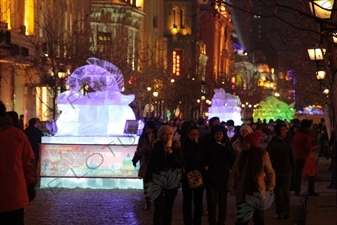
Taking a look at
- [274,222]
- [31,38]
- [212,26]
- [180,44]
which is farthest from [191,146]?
[212,26]

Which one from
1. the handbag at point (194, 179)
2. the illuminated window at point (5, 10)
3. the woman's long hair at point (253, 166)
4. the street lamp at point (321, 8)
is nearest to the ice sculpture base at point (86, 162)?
the handbag at point (194, 179)

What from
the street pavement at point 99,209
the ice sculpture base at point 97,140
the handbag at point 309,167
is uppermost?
the ice sculpture base at point 97,140

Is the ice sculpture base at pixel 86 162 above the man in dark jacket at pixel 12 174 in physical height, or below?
below

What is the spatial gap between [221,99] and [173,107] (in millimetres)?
17985

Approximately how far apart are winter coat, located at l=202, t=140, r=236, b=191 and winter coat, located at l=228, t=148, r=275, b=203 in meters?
1.30

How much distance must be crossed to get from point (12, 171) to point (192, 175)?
4.93 meters

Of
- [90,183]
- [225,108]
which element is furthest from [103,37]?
[90,183]

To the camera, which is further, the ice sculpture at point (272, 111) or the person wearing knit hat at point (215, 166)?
the ice sculpture at point (272, 111)

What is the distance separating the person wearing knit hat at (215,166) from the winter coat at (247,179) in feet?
4.21

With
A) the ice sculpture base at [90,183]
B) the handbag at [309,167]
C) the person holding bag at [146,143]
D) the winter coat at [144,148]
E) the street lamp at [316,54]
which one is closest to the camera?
the winter coat at [144,148]

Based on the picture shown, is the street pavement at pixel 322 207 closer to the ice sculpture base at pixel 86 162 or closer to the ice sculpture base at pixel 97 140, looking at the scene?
the ice sculpture base at pixel 86 162

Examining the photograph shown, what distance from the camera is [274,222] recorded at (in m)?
15.5

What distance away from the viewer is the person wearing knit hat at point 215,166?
13430 millimetres

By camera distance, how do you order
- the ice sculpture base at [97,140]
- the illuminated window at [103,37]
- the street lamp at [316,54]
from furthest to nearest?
the illuminated window at [103,37], the street lamp at [316,54], the ice sculpture base at [97,140]
